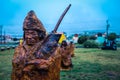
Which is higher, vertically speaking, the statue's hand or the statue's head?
the statue's head

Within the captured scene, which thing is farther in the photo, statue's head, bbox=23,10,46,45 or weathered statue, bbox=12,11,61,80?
statue's head, bbox=23,10,46,45

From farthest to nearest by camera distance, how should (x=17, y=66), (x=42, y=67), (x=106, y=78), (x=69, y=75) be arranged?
(x=69, y=75)
(x=106, y=78)
(x=17, y=66)
(x=42, y=67)

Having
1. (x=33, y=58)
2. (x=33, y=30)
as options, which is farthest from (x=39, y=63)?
(x=33, y=30)

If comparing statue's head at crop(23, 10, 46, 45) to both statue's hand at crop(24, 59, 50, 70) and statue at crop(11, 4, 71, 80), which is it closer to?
statue at crop(11, 4, 71, 80)

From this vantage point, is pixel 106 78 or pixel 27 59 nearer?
pixel 27 59

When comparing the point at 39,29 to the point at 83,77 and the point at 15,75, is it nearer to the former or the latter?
the point at 15,75

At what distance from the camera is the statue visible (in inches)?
175

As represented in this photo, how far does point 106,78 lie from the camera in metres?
12.2

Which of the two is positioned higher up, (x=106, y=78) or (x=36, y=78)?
(x=36, y=78)

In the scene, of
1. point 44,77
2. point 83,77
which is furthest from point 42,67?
point 83,77

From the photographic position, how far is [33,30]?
4875 millimetres

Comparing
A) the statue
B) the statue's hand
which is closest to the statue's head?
the statue

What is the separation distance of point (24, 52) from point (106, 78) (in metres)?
8.07

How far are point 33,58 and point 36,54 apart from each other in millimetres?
87
